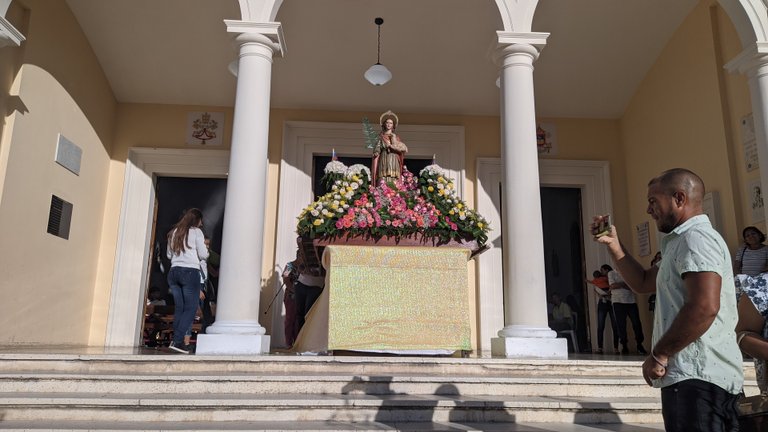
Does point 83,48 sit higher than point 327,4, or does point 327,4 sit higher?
point 327,4

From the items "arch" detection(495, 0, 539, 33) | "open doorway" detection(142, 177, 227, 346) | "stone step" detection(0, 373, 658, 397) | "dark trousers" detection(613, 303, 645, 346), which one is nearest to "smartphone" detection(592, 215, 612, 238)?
"stone step" detection(0, 373, 658, 397)

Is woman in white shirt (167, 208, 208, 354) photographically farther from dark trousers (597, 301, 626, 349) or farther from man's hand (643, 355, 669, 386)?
dark trousers (597, 301, 626, 349)

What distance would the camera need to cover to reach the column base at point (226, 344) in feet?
16.6

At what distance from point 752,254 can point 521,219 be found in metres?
2.73

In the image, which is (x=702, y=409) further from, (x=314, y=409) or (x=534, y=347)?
(x=534, y=347)

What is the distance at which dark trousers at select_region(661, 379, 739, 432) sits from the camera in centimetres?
180

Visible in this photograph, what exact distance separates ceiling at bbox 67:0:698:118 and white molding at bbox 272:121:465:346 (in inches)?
13.4

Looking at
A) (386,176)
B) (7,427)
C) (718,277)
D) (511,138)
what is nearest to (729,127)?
(511,138)

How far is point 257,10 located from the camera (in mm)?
5949

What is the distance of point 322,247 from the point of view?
5664 mm

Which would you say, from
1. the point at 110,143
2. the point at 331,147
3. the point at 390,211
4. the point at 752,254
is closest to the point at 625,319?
the point at 752,254

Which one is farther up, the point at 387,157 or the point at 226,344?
the point at 387,157

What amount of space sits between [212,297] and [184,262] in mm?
3120

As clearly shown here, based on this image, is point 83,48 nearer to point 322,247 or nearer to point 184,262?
point 184,262
